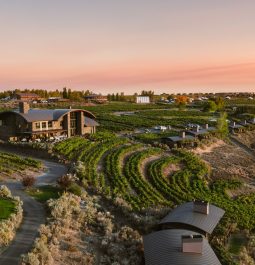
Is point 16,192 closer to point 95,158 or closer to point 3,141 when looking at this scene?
point 95,158

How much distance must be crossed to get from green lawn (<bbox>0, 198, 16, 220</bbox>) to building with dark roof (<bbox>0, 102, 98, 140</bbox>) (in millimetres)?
32859

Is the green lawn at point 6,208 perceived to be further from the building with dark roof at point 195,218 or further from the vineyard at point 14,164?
the building with dark roof at point 195,218

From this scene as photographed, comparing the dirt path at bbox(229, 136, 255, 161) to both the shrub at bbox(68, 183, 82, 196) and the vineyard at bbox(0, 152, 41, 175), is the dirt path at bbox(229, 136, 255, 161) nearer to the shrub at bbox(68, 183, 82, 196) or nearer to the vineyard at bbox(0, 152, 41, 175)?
the vineyard at bbox(0, 152, 41, 175)

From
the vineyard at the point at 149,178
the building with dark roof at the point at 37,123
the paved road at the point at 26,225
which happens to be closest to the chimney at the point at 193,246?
the paved road at the point at 26,225

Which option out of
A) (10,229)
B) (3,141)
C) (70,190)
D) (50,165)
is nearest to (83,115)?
(3,141)

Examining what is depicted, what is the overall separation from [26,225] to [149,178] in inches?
960

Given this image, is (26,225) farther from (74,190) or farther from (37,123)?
(37,123)

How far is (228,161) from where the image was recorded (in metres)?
70.5

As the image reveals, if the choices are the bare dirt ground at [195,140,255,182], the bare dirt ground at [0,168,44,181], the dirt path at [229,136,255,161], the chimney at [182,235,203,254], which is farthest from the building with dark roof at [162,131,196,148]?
the chimney at [182,235,203,254]

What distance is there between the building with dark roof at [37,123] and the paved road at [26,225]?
22.1m

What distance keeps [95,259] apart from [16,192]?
49.3 ft

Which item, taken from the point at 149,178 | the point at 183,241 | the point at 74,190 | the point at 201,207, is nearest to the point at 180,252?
the point at 183,241

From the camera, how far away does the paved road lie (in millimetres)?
24781

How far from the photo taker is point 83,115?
243 ft
